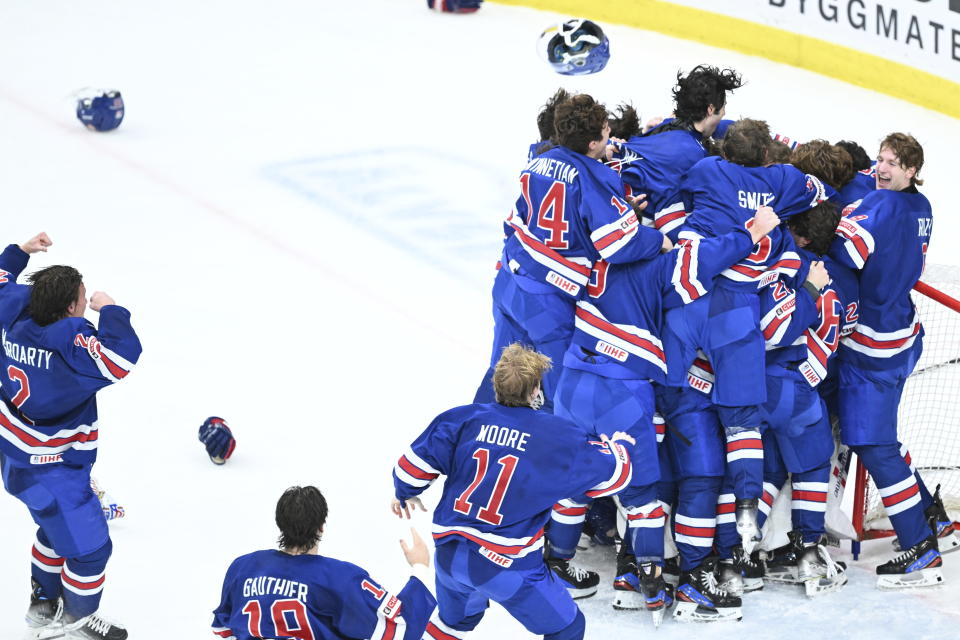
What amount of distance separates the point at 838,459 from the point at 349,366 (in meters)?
2.57

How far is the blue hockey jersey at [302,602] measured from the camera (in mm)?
3906

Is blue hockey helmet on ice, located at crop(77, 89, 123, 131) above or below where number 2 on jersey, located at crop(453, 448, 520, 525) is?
above

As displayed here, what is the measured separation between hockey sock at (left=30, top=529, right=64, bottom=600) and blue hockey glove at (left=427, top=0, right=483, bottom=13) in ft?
27.0

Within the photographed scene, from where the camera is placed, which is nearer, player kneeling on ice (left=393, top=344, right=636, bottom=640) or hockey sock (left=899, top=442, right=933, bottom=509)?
player kneeling on ice (left=393, top=344, right=636, bottom=640)

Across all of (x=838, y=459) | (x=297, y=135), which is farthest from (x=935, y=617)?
(x=297, y=135)

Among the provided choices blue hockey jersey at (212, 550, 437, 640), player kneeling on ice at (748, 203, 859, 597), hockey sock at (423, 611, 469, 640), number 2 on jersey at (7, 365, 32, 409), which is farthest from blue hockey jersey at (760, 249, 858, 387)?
number 2 on jersey at (7, 365, 32, 409)

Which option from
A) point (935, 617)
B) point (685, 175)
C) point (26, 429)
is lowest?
point (935, 617)

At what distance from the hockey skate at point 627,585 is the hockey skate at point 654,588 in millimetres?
95

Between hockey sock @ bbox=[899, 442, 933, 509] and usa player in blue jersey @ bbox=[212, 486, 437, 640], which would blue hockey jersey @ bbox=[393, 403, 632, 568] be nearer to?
usa player in blue jersey @ bbox=[212, 486, 437, 640]

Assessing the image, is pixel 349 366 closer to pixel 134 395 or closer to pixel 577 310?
pixel 134 395

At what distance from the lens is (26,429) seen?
486cm

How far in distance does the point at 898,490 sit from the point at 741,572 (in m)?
0.66

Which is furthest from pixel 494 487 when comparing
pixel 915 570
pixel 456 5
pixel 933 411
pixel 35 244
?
pixel 456 5

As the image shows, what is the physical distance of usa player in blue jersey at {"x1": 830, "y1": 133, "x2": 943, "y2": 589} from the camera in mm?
5199
